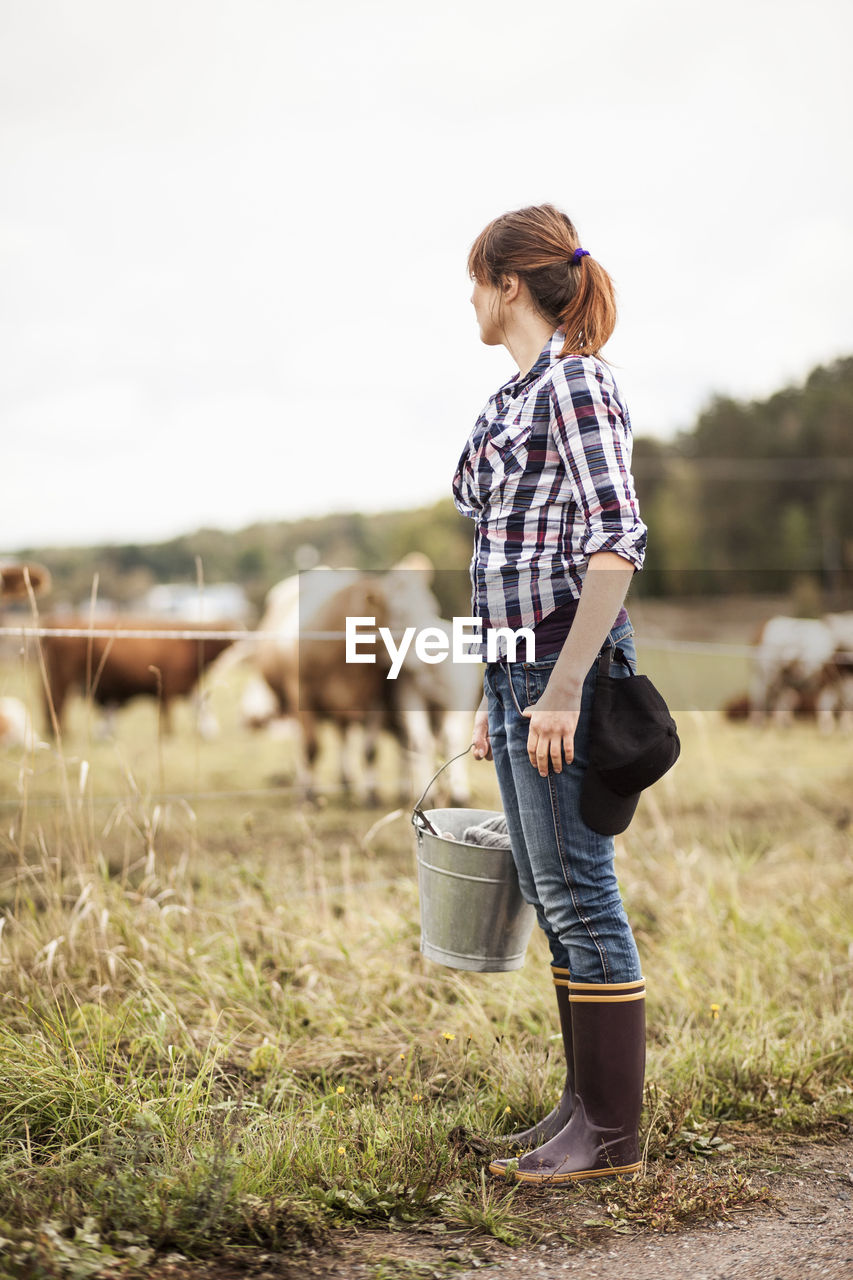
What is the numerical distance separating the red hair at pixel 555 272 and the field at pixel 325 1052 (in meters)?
1.57

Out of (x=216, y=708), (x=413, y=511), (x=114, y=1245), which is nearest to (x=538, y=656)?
(x=114, y=1245)

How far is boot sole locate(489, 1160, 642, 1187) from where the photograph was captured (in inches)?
78.8

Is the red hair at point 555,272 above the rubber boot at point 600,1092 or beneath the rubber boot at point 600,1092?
above

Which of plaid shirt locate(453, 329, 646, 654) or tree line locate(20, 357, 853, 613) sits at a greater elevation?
tree line locate(20, 357, 853, 613)

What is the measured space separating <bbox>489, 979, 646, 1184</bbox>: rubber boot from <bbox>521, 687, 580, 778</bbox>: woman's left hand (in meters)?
0.45

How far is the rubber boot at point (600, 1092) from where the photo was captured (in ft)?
6.57

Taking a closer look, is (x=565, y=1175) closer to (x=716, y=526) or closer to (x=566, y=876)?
(x=566, y=876)

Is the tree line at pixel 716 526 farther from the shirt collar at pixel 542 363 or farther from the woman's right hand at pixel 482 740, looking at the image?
the shirt collar at pixel 542 363

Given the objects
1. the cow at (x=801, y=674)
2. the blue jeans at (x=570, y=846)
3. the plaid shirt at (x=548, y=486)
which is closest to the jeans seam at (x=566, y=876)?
the blue jeans at (x=570, y=846)

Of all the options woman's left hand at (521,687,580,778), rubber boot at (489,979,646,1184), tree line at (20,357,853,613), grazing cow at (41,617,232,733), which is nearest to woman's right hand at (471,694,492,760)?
woman's left hand at (521,687,580,778)

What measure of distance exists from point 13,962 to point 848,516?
120 feet

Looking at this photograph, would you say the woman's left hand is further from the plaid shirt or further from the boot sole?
the boot sole

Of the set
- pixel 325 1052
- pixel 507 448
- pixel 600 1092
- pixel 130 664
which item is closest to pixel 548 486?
pixel 507 448

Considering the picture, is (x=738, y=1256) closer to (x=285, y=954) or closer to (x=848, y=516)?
(x=285, y=954)
